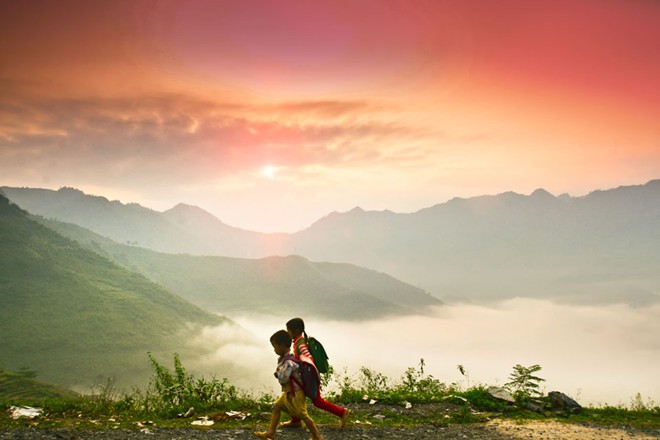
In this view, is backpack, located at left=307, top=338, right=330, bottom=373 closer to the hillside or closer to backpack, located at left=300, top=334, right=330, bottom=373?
backpack, located at left=300, top=334, right=330, bottom=373

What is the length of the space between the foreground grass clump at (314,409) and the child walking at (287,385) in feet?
6.17

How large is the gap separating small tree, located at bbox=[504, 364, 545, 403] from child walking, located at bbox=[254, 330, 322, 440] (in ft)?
25.3

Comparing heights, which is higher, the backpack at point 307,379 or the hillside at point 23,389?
the backpack at point 307,379

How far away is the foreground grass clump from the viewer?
39.5ft

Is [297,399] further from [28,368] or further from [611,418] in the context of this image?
[28,368]

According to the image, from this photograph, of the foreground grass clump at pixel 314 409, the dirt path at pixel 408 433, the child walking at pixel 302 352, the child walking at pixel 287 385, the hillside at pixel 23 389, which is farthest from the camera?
the hillside at pixel 23 389

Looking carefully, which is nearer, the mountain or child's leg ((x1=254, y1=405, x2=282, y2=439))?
child's leg ((x1=254, y1=405, x2=282, y2=439))

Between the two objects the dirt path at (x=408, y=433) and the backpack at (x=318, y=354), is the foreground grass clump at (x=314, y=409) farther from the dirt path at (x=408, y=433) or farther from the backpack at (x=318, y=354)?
the backpack at (x=318, y=354)

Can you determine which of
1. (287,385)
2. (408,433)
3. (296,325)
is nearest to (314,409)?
(408,433)

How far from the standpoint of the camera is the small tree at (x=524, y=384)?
14331 mm

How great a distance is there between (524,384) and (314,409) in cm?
697

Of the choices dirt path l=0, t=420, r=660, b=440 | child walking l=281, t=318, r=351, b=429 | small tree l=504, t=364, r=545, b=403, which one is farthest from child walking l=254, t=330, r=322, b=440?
small tree l=504, t=364, r=545, b=403

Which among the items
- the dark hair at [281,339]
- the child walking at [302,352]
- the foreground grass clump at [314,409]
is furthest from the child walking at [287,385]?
the foreground grass clump at [314,409]

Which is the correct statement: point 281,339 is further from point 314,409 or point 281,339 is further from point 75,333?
point 75,333
